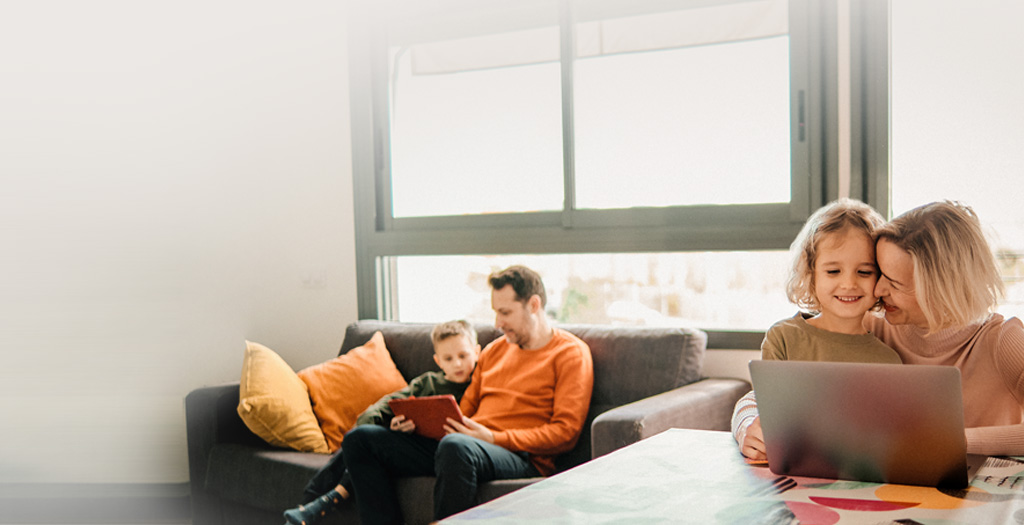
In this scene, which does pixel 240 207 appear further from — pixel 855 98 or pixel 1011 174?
pixel 1011 174

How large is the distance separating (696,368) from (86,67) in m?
3.05

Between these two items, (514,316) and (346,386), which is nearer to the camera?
(514,316)

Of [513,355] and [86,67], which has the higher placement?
[86,67]

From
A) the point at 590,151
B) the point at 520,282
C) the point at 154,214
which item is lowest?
the point at 520,282

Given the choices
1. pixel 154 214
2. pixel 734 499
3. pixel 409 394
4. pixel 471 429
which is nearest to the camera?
pixel 734 499

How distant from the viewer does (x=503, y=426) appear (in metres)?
2.71

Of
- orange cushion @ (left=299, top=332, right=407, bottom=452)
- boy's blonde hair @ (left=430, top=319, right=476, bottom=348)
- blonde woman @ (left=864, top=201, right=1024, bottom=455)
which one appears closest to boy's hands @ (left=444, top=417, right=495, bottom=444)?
boy's blonde hair @ (left=430, top=319, right=476, bottom=348)

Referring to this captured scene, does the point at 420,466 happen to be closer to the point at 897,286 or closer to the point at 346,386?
the point at 346,386

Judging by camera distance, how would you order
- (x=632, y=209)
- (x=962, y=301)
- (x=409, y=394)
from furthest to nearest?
(x=632, y=209) → (x=409, y=394) → (x=962, y=301)

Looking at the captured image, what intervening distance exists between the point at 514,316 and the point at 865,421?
66.8 inches

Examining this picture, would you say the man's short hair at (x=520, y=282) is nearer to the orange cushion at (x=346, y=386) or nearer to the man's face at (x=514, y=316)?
the man's face at (x=514, y=316)

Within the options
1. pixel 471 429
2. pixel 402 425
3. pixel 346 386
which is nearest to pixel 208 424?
pixel 346 386

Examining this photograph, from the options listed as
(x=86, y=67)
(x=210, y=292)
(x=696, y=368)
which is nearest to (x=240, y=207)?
(x=210, y=292)

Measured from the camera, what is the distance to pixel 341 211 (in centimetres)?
384
